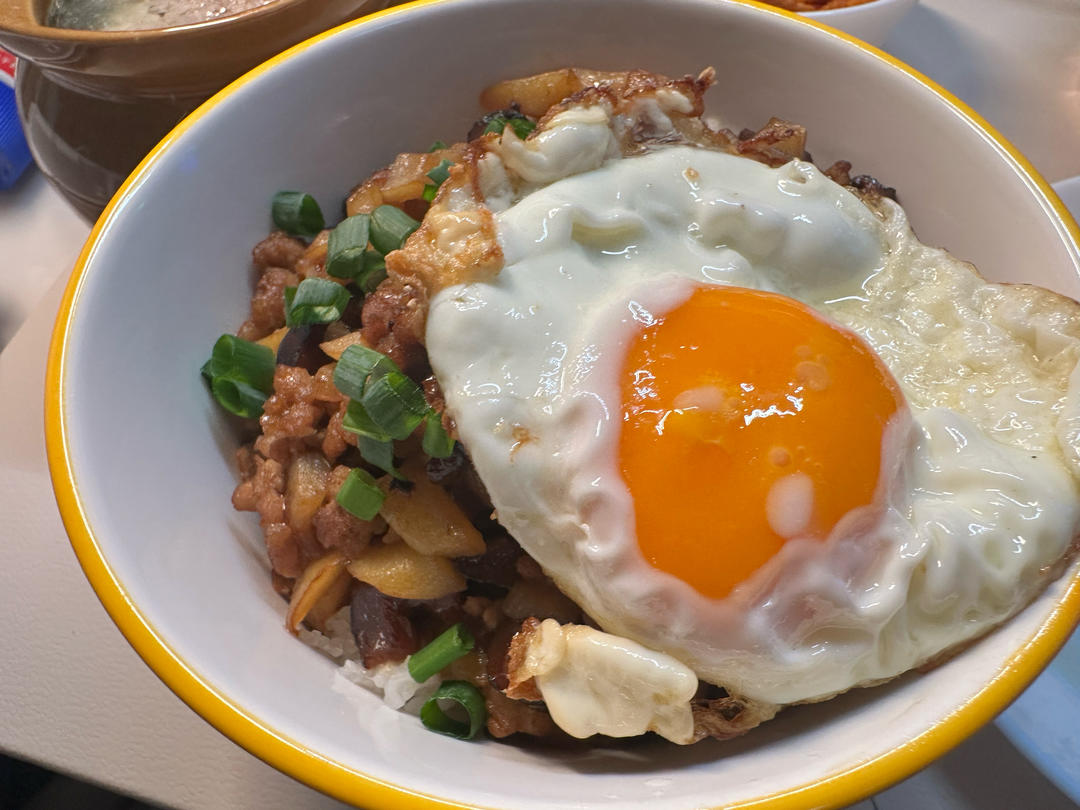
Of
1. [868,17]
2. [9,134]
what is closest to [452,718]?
[868,17]

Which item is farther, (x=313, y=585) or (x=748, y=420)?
(x=313, y=585)

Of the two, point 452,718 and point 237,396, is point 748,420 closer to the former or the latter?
point 452,718

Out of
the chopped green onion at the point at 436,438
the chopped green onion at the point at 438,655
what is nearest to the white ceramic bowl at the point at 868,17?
the chopped green onion at the point at 436,438

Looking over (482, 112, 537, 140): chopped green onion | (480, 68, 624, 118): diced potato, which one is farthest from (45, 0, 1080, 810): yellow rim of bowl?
(480, 68, 624, 118): diced potato

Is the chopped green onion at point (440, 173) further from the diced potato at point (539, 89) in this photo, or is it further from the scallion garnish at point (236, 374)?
the scallion garnish at point (236, 374)

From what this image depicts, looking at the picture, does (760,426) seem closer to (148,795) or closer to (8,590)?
(148,795)

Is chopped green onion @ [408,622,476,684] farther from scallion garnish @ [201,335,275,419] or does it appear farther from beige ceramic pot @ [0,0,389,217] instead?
beige ceramic pot @ [0,0,389,217]
